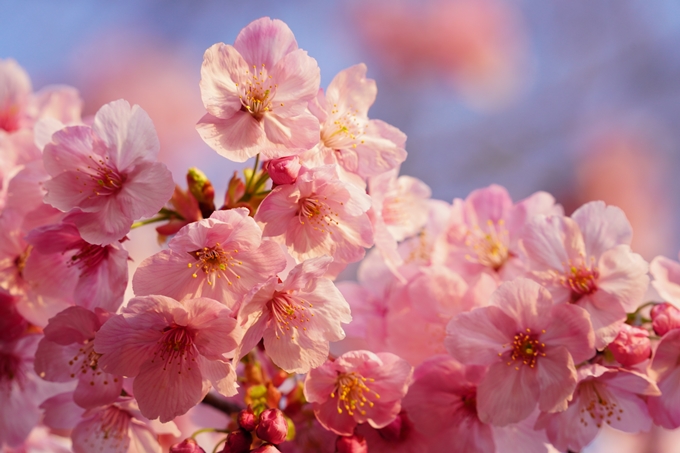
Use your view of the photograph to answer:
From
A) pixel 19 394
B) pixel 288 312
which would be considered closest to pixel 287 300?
pixel 288 312

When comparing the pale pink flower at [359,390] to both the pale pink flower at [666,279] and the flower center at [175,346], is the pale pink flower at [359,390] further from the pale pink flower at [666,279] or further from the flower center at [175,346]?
the pale pink flower at [666,279]

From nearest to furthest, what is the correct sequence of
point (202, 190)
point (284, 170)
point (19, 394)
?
point (284, 170) → point (202, 190) → point (19, 394)

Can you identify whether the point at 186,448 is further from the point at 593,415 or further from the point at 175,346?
the point at 593,415

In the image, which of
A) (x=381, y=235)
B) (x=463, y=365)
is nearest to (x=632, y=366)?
(x=463, y=365)

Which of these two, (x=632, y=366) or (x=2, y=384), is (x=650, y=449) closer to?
(x=632, y=366)

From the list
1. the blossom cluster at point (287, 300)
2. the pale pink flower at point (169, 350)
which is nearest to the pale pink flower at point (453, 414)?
the blossom cluster at point (287, 300)
